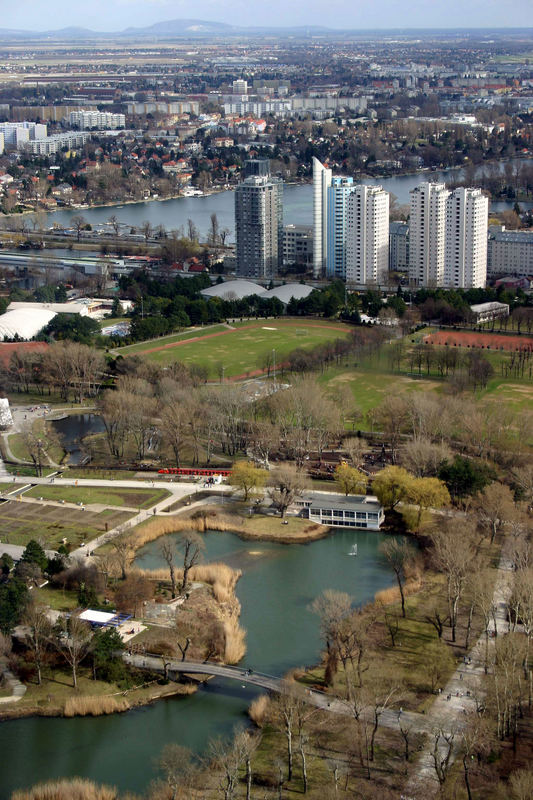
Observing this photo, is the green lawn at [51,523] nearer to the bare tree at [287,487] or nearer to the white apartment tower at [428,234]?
the bare tree at [287,487]

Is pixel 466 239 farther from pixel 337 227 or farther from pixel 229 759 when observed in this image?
pixel 229 759

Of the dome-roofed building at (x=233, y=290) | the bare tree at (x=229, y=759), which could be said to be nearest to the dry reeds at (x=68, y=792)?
the bare tree at (x=229, y=759)

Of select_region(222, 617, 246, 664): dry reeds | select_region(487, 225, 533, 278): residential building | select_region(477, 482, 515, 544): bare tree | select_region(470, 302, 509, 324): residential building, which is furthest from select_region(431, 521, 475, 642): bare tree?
select_region(487, 225, 533, 278): residential building

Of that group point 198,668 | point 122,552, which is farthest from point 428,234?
point 198,668

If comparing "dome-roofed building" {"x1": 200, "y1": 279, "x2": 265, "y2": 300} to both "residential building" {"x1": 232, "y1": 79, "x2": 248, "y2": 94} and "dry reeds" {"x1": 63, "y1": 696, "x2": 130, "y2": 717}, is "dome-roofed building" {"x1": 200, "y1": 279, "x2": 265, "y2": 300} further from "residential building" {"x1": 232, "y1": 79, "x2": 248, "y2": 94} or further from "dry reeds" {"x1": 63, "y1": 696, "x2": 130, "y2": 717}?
"residential building" {"x1": 232, "y1": 79, "x2": 248, "y2": 94}

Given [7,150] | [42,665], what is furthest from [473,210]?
[7,150]

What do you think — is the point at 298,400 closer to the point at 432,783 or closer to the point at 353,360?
the point at 353,360
